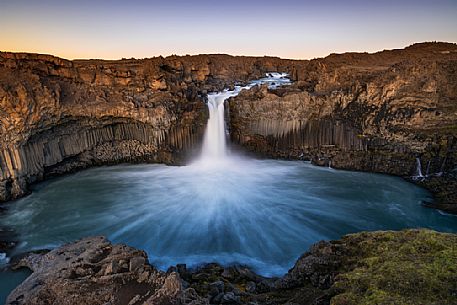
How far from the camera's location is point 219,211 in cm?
1188

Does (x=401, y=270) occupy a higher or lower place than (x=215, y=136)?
higher

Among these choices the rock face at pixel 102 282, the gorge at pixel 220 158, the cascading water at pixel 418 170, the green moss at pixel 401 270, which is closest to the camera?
the green moss at pixel 401 270

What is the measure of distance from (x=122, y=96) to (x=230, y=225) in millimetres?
9493

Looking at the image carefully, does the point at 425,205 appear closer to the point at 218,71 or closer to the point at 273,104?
the point at 273,104

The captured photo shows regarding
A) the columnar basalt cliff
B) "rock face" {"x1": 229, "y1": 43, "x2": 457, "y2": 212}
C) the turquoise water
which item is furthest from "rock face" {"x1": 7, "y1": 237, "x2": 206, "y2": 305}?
"rock face" {"x1": 229, "y1": 43, "x2": 457, "y2": 212}

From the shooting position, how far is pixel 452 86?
47.3ft

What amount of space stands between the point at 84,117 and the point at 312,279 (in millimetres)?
14028

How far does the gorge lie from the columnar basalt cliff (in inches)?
2.4

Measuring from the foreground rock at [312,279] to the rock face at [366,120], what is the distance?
A: 8.75m

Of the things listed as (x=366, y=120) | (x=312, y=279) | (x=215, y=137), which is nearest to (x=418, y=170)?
(x=366, y=120)

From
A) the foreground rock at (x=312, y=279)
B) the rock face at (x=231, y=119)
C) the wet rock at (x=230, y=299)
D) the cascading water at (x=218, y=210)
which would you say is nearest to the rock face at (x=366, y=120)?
the rock face at (x=231, y=119)

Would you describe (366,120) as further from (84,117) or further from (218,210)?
(84,117)

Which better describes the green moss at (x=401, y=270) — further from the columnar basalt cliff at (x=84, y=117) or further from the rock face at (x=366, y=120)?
the columnar basalt cliff at (x=84, y=117)

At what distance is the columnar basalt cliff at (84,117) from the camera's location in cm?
1309
